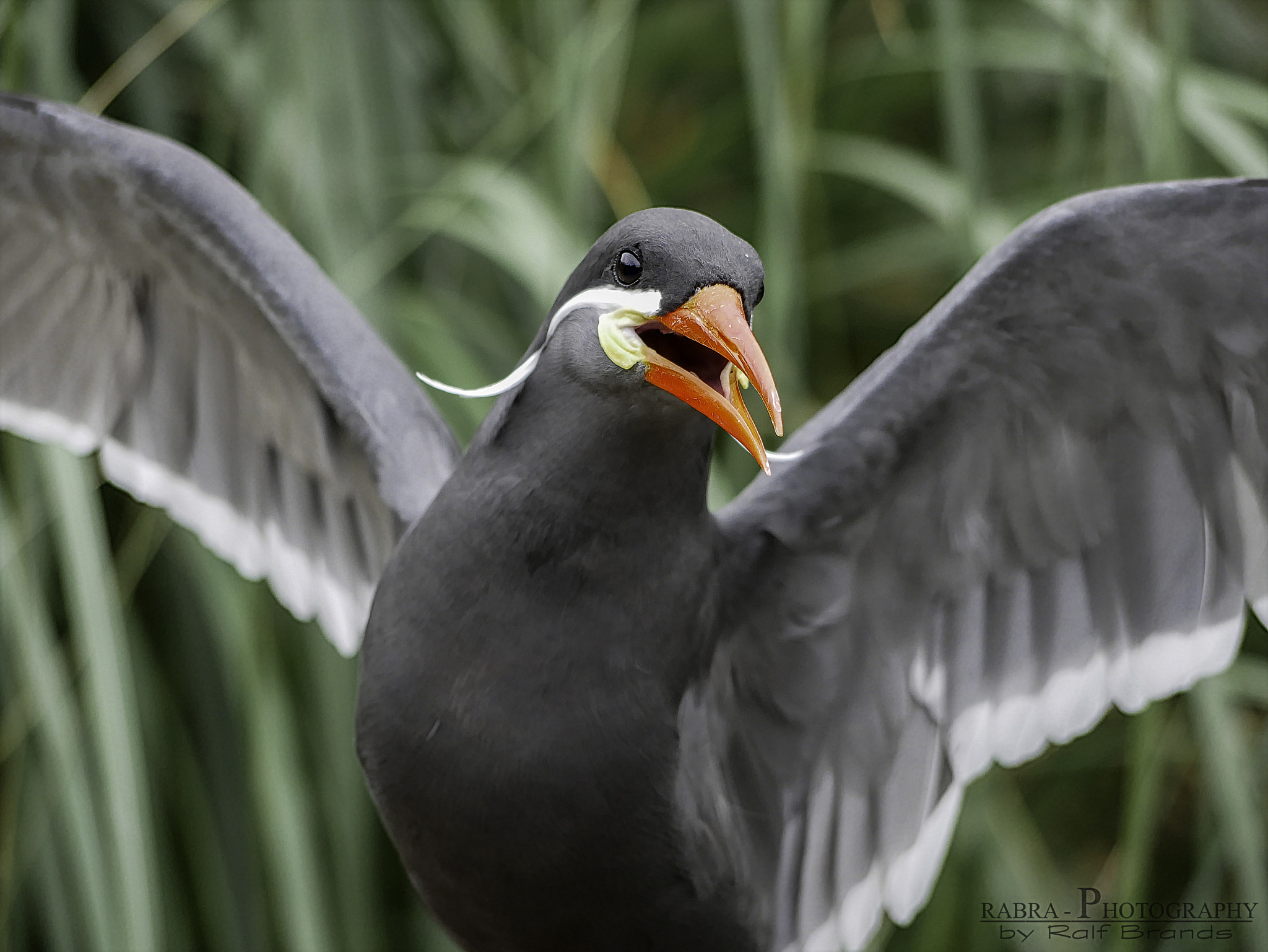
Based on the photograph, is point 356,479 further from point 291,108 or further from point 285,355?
point 291,108

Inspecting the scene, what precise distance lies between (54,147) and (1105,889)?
124 centimetres

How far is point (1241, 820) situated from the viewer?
3.01ft

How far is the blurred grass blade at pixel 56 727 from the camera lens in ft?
2.96

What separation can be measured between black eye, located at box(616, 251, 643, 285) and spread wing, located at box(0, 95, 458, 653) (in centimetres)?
25

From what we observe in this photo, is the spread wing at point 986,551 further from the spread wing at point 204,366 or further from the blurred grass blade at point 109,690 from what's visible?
the blurred grass blade at point 109,690

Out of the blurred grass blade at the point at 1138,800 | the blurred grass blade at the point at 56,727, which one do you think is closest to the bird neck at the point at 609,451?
the blurred grass blade at the point at 1138,800

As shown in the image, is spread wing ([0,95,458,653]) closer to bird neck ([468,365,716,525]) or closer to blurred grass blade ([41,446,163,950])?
blurred grass blade ([41,446,163,950])

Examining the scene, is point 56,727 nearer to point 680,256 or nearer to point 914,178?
point 680,256

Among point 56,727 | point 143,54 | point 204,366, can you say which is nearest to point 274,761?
point 56,727

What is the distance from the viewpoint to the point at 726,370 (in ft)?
1.82

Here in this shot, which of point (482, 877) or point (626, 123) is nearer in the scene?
point (482, 877)

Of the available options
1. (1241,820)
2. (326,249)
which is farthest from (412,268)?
(1241,820)

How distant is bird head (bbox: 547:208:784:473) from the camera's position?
1.73ft

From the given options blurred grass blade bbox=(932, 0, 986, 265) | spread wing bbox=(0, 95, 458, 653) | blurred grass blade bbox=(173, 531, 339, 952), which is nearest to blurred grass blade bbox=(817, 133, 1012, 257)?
blurred grass blade bbox=(932, 0, 986, 265)
